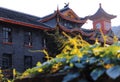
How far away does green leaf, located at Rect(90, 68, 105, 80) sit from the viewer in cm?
147

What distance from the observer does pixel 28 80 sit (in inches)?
77.9

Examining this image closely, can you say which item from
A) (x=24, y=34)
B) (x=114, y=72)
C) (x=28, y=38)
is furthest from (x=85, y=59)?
(x=28, y=38)

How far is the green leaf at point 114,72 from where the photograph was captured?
1.39m

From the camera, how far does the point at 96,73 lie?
1.49m

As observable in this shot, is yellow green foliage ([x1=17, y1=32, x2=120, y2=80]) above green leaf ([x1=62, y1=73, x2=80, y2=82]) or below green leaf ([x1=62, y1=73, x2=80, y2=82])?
above

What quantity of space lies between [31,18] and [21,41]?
3.95 metres

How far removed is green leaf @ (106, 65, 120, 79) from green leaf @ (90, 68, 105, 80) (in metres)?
0.05

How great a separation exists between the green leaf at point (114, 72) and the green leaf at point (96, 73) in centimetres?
5

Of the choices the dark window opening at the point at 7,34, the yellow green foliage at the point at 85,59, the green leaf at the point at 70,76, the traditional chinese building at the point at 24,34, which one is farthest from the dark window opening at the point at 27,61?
the green leaf at the point at 70,76

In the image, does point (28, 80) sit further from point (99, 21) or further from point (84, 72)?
point (99, 21)

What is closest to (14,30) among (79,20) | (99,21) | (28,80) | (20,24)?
(20,24)

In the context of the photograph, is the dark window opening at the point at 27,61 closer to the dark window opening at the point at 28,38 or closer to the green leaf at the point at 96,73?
the dark window opening at the point at 28,38

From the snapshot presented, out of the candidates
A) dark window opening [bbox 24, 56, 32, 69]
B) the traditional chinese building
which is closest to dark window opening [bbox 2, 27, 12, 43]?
the traditional chinese building

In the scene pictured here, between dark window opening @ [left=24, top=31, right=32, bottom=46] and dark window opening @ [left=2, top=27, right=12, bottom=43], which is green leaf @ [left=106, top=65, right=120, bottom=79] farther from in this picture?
dark window opening @ [left=24, top=31, right=32, bottom=46]
